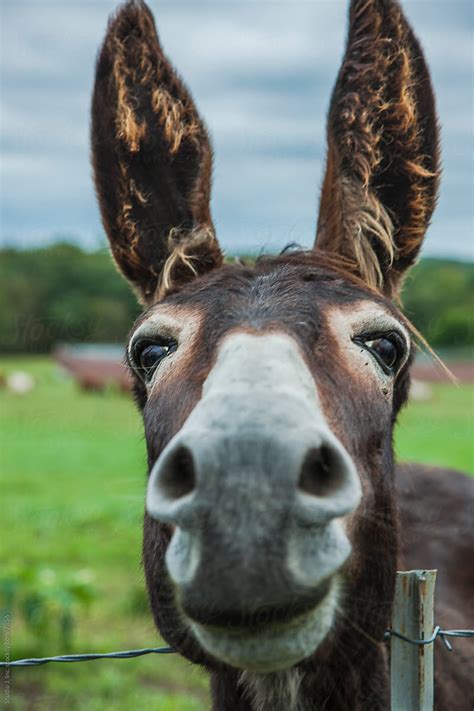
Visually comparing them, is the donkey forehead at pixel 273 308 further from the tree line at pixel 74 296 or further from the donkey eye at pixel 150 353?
the tree line at pixel 74 296

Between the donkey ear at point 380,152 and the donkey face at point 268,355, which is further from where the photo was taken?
the donkey ear at point 380,152

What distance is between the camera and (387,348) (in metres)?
2.93

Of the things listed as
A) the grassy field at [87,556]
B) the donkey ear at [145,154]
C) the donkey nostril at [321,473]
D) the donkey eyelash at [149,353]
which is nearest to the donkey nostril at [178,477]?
the donkey nostril at [321,473]

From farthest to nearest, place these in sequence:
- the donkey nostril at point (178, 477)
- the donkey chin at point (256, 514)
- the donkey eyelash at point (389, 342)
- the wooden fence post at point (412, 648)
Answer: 1. the donkey eyelash at point (389, 342)
2. the wooden fence post at point (412, 648)
3. the donkey nostril at point (178, 477)
4. the donkey chin at point (256, 514)

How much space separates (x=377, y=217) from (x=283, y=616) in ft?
6.84

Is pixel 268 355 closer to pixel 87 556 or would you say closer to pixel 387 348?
pixel 387 348

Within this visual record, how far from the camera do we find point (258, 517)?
2.02m

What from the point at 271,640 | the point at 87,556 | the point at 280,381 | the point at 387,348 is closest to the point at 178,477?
the point at 280,381

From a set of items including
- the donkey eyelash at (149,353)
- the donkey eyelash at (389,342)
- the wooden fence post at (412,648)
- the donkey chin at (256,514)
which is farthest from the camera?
the donkey eyelash at (149,353)

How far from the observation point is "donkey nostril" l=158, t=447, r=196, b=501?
83.9 inches

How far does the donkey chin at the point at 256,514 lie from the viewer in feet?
6.64

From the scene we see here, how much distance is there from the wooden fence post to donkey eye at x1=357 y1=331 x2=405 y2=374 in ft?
2.41

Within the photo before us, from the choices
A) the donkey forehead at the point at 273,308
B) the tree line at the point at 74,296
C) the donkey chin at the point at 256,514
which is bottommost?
the tree line at the point at 74,296

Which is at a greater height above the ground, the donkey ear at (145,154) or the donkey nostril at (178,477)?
the donkey ear at (145,154)
